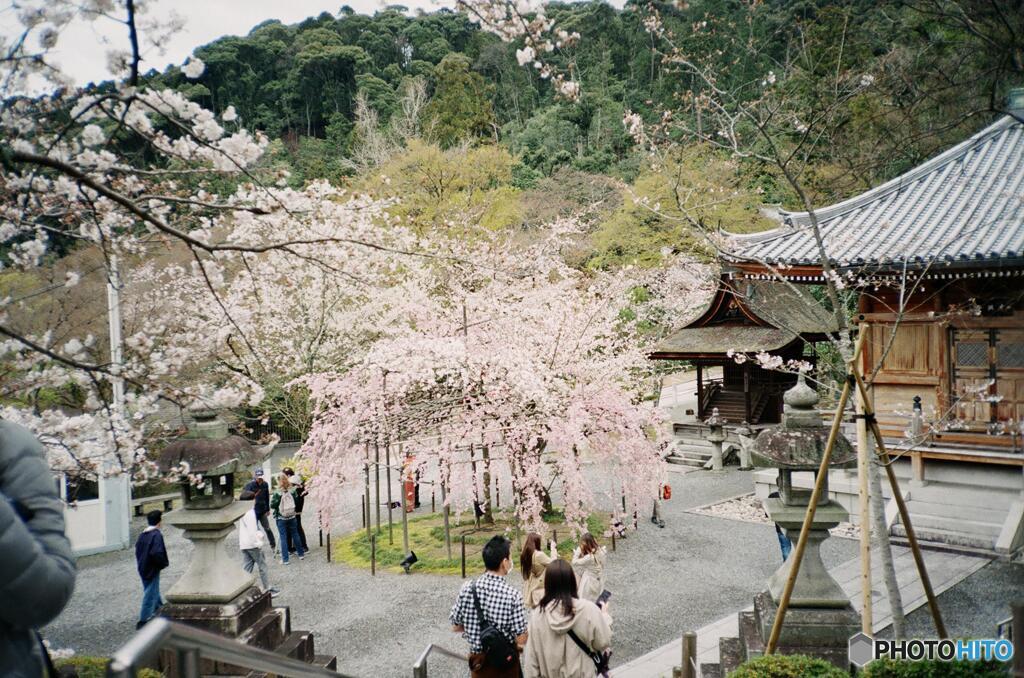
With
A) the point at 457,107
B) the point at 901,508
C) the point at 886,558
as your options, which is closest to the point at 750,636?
the point at 886,558

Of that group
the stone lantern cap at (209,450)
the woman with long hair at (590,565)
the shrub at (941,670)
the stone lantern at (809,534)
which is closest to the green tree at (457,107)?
the stone lantern cap at (209,450)

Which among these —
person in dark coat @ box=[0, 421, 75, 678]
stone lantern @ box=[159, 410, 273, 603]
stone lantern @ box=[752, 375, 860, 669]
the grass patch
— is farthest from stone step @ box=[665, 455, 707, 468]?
person in dark coat @ box=[0, 421, 75, 678]

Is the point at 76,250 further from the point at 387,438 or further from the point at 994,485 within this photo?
the point at 994,485

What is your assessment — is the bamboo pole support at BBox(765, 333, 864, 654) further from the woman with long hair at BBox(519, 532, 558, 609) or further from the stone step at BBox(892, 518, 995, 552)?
the stone step at BBox(892, 518, 995, 552)

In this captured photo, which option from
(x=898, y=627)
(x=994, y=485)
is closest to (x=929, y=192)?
(x=994, y=485)

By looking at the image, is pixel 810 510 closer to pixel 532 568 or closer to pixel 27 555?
pixel 532 568

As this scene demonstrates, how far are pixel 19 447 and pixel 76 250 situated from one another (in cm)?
1836

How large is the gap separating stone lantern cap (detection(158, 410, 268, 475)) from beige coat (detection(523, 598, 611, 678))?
10.8ft

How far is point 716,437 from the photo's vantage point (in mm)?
17609

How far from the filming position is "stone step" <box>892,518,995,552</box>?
9.62 m

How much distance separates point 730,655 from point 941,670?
2.21m

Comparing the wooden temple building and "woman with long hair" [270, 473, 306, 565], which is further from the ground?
the wooden temple building

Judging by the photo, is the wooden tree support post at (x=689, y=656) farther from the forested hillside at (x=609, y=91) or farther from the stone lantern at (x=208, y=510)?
the forested hillside at (x=609, y=91)

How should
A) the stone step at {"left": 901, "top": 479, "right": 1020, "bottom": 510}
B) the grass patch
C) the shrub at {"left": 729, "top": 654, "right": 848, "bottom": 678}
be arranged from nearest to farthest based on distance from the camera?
1. the shrub at {"left": 729, "top": 654, "right": 848, "bottom": 678}
2. the stone step at {"left": 901, "top": 479, "right": 1020, "bottom": 510}
3. the grass patch
